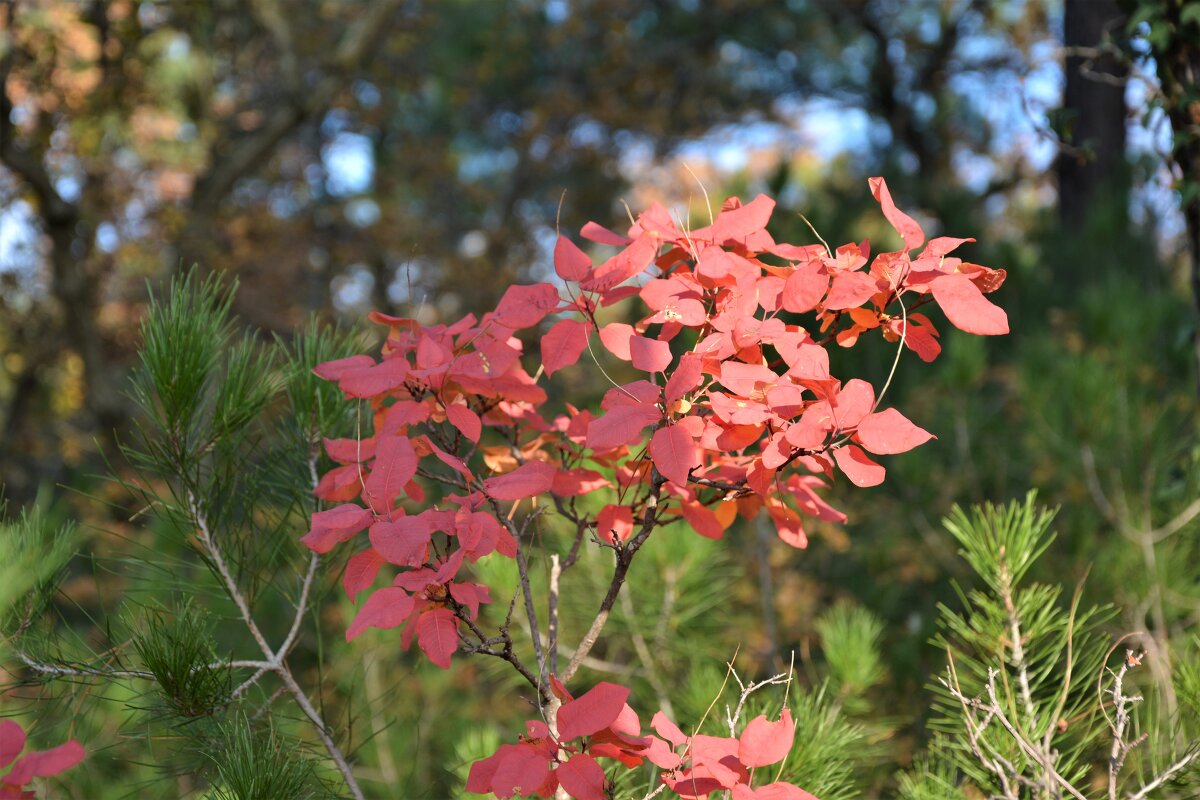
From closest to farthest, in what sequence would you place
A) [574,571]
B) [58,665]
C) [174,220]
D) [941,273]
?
[941,273] < [58,665] < [574,571] < [174,220]

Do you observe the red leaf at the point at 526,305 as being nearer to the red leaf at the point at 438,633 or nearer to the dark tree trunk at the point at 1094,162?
the red leaf at the point at 438,633

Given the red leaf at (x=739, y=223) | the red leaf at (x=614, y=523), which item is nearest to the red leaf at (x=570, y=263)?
the red leaf at (x=739, y=223)

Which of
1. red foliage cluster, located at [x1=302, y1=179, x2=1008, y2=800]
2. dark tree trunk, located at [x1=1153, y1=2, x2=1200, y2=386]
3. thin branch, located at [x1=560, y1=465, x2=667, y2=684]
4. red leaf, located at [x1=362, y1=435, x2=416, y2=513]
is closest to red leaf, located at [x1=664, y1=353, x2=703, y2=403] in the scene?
red foliage cluster, located at [x1=302, y1=179, x2=1008, y2=800]

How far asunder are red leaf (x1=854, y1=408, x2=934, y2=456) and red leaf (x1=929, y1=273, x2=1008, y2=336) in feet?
0.29

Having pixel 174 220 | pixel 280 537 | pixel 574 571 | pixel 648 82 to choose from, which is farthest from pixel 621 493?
pixel 648 82

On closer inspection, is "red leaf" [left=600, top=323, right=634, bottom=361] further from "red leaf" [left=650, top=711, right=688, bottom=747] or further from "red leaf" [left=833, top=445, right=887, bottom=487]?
"red leaf" [left=650, top=711, right=688, bottom=747]

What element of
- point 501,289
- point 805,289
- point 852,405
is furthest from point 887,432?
point 501,289

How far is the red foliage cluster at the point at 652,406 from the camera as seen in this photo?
688 millimetres

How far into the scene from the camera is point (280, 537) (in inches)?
39.3

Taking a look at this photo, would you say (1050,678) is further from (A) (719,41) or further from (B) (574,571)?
(A) (719,41)

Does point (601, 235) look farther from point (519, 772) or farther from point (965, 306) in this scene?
point (519, 772)

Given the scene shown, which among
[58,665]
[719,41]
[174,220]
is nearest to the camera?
[58,665]

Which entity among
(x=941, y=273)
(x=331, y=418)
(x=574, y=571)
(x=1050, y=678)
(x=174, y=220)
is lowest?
(x=174, y=220)

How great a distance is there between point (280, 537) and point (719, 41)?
23.0ft
